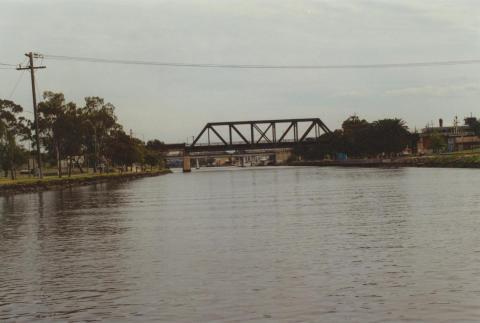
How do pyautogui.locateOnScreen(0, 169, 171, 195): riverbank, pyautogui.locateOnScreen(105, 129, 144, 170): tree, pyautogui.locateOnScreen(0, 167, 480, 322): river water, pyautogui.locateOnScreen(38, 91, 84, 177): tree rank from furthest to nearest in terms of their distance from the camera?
Result: pyautogui.locateOnScreen(105, 129, 144, 170): tree
pyautogui.locateOnScreen(38, 91, 84, 177): tree
pyautogui.locateOnScreen(0, 169, 171, 195): riverbank
pyautogui.locateOnScreen(0, 167, 480, 322): river water

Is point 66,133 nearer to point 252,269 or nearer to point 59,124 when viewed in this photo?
point 59,124

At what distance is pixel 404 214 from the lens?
32.4 metres

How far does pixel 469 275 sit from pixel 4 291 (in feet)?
34.7

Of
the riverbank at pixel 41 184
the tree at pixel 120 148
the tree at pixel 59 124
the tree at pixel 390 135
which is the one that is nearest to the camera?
the riverbank at pixel 41 184

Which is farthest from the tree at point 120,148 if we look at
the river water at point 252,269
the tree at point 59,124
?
the river water at point 252,269

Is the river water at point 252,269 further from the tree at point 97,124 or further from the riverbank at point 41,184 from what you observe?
the tree at point 97,124

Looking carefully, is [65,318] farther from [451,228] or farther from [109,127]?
[109,127]

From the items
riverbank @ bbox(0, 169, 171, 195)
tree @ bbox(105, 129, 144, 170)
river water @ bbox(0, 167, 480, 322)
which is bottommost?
river water @ bbox(0, 167, 480, 322)

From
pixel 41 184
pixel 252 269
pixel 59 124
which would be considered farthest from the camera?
pixel 59 124

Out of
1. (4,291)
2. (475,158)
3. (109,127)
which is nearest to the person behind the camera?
(4,291)

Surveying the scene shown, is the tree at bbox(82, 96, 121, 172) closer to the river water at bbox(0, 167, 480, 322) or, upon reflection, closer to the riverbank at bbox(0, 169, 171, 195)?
the riverbank at bbox(0, 169, 171, 195)

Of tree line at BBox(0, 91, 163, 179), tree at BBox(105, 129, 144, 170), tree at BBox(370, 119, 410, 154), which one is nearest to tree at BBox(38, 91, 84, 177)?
tree line at BBox(0, 91, 163, 179)

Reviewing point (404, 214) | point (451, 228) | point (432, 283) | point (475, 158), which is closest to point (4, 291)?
point (432, 283)

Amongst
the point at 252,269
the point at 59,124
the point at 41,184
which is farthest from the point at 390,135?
the point at 252,269
